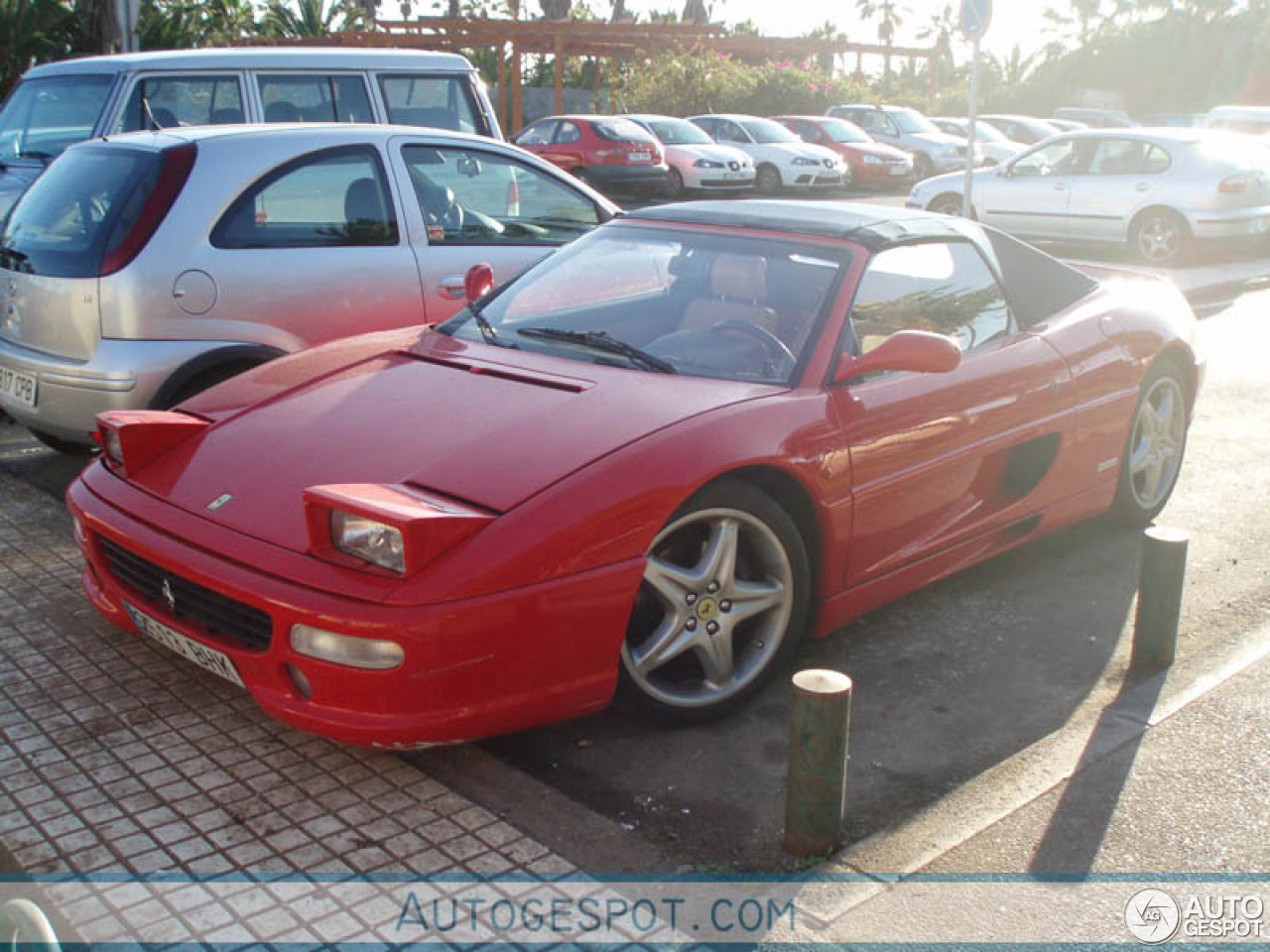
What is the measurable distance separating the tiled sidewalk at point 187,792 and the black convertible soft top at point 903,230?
226 cm

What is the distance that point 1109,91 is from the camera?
5050 centimetres

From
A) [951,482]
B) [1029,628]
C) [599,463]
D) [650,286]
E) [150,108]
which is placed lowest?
[1029,628]

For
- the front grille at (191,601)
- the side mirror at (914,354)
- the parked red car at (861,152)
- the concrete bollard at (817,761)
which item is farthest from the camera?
the parked red car at (861,152)

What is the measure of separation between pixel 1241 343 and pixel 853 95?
26748 millimetres

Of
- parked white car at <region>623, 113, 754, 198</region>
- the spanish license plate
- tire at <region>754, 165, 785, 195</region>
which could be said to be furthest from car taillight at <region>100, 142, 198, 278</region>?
tire at <region>754, 165, 785, 195</region>

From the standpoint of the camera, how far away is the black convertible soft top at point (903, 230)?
4629mm

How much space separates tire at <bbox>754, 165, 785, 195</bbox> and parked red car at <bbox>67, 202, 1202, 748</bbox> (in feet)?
62.0

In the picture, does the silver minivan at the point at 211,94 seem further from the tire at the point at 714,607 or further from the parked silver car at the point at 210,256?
the tire at the point at 714,607

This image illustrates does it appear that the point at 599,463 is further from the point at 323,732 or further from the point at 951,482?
the point at 951,482

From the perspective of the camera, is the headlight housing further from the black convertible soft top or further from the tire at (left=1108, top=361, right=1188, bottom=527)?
the tire at (left=1108, top=361, right=1188, bottom=527)

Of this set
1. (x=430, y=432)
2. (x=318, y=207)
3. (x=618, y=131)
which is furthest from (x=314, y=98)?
(x=618, y=131)

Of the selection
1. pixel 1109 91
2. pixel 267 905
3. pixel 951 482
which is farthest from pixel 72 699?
pixel 1109 91

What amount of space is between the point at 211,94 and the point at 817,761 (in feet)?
21.3

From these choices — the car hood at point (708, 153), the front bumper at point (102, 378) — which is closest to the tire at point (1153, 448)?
the front bumper at point (102, 378)
